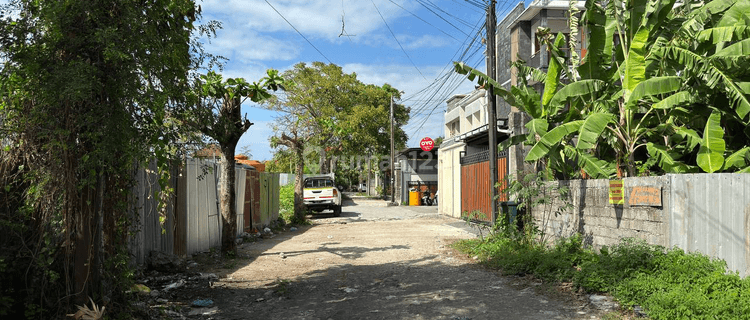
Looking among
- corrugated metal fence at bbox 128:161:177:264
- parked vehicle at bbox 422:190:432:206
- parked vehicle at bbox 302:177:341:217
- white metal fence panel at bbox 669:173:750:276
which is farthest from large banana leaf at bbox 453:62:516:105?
parked vehicle at bbox 422:190:432:206

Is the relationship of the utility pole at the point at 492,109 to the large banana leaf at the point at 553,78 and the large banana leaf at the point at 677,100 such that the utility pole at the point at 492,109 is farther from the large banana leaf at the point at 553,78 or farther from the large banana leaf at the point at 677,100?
the large banana leaf at the point at 677,100

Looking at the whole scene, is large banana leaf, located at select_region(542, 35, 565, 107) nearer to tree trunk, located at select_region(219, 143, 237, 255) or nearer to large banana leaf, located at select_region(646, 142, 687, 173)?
large banana leaf, located at select_region(646, 142, 687, 173)

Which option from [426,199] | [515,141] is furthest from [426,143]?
[515,141]

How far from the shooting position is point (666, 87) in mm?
Answer: 8695

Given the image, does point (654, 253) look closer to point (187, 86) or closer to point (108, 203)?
point (187, 86)

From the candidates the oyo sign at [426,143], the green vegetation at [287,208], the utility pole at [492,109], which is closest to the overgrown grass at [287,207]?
the green vegetation at [287,208]

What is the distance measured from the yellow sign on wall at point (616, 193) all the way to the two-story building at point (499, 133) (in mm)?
4603

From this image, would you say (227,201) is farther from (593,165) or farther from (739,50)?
(739,50)

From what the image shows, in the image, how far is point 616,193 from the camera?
9148 mm

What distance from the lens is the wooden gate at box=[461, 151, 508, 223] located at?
1673cm

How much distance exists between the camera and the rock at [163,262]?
870cm

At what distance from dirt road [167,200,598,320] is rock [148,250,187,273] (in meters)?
0.77

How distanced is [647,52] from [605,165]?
2129 mm

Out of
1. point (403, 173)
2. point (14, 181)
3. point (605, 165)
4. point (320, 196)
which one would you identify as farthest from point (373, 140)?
point (14, 181)
